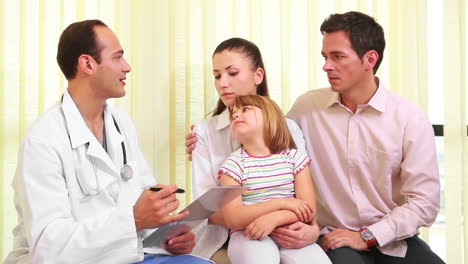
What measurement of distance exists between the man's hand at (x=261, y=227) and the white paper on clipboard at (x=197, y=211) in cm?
15

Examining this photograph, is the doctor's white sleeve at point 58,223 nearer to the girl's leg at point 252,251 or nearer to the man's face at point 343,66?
the girl's leg at point 252,251

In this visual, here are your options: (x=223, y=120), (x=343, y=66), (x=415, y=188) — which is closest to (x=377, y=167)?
(x=415, y=188)

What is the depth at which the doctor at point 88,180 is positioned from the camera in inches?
65.7

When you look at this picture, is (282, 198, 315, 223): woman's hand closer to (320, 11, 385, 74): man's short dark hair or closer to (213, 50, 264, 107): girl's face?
(213, 50, 264, 107): girl's face

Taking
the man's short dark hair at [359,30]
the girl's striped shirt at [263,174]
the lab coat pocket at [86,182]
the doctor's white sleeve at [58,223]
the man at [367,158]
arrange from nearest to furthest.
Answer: the doctor's white sleeve at [58,223]
the lab coat pocket at [86,182]
the girl's striped shirt at [263,174]
the man at [367,158]
the man's short dark hair at [359,30]

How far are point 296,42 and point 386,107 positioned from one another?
0.58 m

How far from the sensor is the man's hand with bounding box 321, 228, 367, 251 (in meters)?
2.13

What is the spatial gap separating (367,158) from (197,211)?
78 cm

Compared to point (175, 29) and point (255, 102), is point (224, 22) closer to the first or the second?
point (175, 29)

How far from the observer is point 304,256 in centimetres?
196

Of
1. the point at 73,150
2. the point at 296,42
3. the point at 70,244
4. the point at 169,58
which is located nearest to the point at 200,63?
the point at 169,58

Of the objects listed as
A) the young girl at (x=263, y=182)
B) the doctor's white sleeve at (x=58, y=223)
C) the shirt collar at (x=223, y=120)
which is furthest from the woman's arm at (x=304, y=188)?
the doctor's white sleeve at (x=58, y=223)

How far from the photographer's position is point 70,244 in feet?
5.42

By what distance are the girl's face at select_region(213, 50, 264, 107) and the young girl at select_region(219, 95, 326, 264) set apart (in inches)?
4.2
